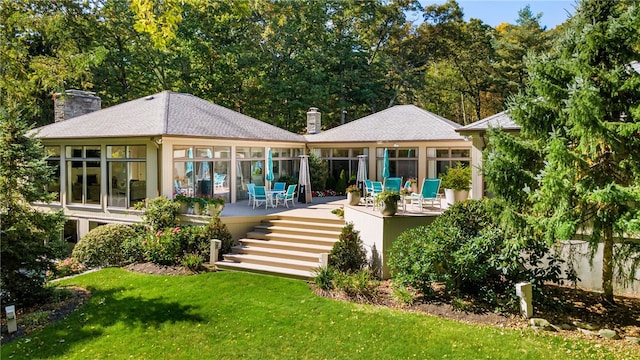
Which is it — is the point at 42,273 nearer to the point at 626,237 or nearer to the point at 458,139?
the point at 626,237

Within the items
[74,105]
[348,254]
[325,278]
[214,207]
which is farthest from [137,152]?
[325,278]

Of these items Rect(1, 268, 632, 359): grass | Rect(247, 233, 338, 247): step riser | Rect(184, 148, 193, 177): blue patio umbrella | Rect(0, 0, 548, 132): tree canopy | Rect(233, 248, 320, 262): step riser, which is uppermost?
Rect(0, 0, 548, 132): tree canopy

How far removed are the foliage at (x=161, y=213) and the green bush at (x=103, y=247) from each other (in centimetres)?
78

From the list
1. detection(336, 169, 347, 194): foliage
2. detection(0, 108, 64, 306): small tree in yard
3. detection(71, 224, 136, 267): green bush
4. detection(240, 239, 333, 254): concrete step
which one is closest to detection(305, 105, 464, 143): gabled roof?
detection(336, 169, 347, 194): foliage

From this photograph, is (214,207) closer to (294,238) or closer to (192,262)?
(192,262)

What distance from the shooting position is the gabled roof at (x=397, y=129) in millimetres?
18141

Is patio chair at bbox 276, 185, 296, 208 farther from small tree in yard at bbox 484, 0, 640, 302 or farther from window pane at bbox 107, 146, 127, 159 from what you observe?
small tree in yard at bbox 484, 0, 640, 302

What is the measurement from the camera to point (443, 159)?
17891mm

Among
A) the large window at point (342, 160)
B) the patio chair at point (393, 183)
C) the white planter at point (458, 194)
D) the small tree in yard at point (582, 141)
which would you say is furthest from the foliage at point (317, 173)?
the small tree in yard at point (582, 141)

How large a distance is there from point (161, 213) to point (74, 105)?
10211 millimetres

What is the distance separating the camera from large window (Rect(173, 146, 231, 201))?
47.0 ft

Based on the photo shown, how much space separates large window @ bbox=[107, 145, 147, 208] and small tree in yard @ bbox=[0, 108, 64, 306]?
4682mm

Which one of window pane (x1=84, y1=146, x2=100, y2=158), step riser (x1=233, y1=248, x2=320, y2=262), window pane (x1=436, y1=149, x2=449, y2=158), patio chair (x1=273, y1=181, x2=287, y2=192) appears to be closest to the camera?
step riser (x1=233, y1=248, x2=320, y2=262)

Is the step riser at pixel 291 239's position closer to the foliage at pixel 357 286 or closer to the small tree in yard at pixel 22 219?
the foliage at pixel 357 286
